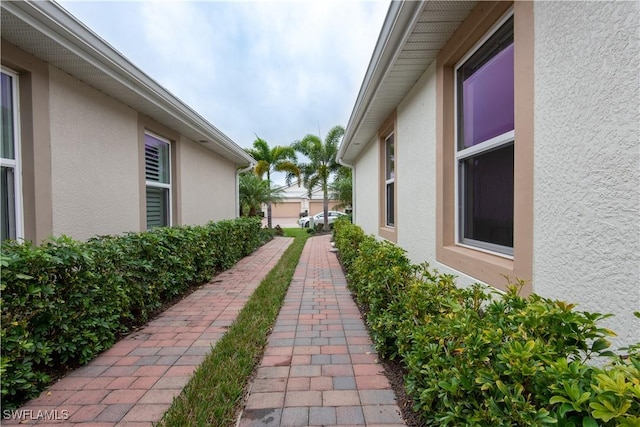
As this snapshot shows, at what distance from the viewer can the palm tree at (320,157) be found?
754 inches

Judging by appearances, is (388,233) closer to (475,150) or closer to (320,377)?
(475,150)

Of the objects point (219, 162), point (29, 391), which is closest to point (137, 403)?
point (29, 391)

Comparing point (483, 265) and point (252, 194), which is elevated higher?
point (252, 194)

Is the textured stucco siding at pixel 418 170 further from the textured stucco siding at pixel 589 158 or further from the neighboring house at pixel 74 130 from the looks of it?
the neighboring house at pixel 74 130

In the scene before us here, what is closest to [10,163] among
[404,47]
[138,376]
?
[138,376]

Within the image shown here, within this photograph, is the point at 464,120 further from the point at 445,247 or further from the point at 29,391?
the point at 29,391

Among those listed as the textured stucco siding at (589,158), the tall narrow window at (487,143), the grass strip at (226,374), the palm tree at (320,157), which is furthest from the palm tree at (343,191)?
the textured stucco siding at (589,158)

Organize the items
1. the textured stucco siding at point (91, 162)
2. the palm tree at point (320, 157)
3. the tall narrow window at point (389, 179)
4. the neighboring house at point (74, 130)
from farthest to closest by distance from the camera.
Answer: the palm tree at point (320, 157) → the tall narrow window at point (389, 179) → the textured stucco siding at point (91, 162) → the neighboring house at point (74, 130)

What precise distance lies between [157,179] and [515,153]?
6332mm

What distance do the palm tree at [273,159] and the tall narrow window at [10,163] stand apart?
15.4 meters

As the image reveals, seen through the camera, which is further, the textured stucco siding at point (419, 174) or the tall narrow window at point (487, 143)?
the textured stucco siding at point (419, 174)

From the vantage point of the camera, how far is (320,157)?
19.6 m

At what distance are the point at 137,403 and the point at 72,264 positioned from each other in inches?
54.4

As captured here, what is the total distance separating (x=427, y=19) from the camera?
2.82 m
